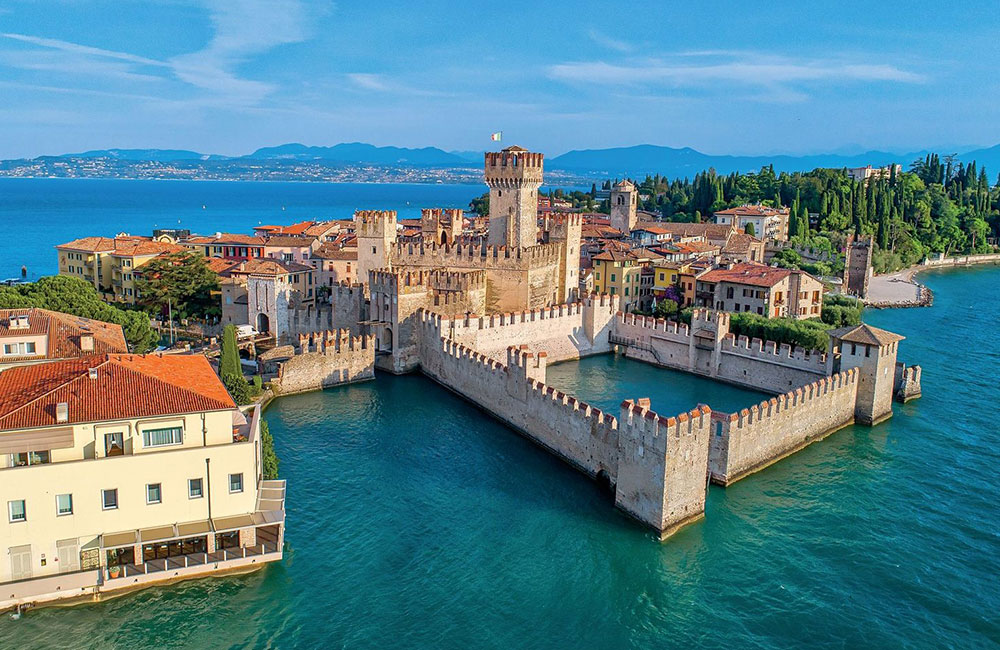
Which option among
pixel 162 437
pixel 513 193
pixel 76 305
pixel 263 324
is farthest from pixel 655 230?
pixel 162 437

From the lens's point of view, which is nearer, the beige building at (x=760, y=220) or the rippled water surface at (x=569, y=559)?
the rippled water surface at (x=569, y=559)

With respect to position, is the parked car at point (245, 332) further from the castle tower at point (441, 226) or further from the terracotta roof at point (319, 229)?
the terracotta roof at point (319, 229)

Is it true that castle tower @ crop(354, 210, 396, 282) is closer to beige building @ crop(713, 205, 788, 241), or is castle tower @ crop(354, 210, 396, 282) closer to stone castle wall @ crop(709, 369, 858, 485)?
stone castle wall @ crop(709, 369, 858, 485)

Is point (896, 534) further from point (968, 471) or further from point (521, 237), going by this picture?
point (521, 237)

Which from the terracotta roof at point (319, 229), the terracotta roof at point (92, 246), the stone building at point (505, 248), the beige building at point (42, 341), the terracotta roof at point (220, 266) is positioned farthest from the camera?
the terracotta roof at point (319, 229)

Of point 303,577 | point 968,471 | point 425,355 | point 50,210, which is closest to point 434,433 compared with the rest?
point 425,355

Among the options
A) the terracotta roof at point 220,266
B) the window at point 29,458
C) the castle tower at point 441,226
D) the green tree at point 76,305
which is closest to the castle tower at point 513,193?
the castle tower at point 441,226
